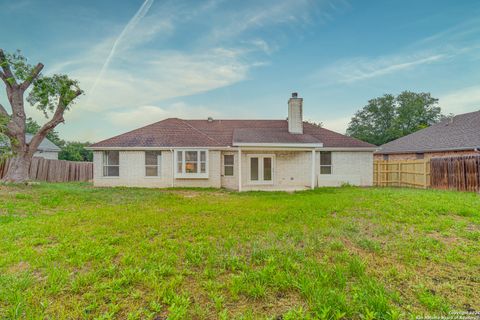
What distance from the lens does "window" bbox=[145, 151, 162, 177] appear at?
13.5m

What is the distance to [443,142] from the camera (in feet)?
57.3

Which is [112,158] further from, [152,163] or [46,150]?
[46,150]

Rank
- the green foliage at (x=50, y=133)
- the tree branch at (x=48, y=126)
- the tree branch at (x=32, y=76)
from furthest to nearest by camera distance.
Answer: the green foliage at (x=50, y=133) → the tree branch at (x=48, y=126) → the tree branch at (x=32, y=76)

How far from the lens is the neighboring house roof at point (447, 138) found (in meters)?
15.9

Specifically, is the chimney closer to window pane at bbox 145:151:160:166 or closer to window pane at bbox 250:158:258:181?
window pane at bbox 250:158:258:181

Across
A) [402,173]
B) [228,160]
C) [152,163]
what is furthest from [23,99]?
[402,173]

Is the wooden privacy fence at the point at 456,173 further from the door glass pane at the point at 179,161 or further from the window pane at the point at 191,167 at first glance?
the door glass pane at the point at 179,161

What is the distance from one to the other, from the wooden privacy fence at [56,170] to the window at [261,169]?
15186 millimetres

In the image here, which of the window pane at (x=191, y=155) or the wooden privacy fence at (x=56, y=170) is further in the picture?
the wooden privacy fence at (x=56, y=170)

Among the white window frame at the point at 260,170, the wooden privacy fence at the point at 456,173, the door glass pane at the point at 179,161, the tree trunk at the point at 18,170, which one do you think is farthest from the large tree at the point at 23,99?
the wooden privacy fence at the point at 456,173

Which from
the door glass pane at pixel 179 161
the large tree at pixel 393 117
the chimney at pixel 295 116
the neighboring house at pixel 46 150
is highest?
the large tree at pixel 393 117

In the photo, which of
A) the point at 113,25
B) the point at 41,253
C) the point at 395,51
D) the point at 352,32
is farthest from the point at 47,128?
the point at 395,51

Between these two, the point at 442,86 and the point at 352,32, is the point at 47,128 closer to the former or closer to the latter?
the point at 352,32

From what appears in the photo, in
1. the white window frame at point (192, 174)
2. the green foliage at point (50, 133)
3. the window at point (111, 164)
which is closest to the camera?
the white window frame at point (192, 174)
